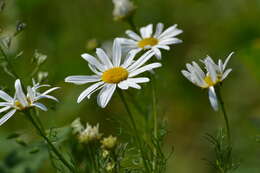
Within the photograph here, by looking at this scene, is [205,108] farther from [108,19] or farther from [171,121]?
[108,19]

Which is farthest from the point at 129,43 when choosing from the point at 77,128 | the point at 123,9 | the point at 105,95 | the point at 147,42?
the point at 105,95

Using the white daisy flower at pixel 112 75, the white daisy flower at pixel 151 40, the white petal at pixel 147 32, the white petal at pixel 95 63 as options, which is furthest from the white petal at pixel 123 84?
the white petal at pixel 147 32

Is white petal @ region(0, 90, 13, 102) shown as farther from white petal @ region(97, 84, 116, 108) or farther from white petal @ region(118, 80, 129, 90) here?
white petal @ region(118, 80, 129, 90)

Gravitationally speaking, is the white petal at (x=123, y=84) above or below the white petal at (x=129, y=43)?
below

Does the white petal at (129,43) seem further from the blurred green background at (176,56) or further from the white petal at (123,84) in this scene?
the blurred green background at (176,56)

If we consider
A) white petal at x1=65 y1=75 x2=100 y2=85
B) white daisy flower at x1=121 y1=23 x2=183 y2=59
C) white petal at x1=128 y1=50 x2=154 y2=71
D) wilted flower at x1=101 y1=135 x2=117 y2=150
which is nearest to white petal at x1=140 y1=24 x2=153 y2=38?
white daisy flower at x1=121 y1=23 x2=183 y2=59

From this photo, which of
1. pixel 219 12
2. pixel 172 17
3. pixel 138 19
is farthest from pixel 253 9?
pixel 138 19

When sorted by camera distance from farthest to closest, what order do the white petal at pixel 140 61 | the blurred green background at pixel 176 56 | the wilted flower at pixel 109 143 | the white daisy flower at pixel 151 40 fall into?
the blurred green background at pixel 176 56 < the white daisy flower at pixel 151 40 < the white petal at pixel 140 61 < the wilted flower at pixel 109 143
